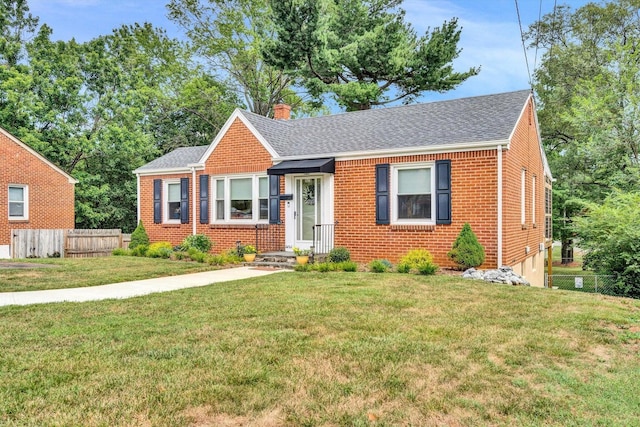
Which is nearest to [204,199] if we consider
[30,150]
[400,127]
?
[400,127]

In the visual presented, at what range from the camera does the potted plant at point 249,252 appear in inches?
555

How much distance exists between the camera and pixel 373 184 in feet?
44.3

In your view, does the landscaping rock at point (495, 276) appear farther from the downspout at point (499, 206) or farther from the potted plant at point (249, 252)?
the potted plant at point (249, 252)

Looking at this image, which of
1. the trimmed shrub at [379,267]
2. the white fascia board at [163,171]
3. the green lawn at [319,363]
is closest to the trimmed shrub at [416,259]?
the trimmed shrub at [379,267]

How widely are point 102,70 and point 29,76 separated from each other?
400 cm

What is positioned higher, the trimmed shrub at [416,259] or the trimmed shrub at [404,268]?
the trimmed shrub at [416,259]

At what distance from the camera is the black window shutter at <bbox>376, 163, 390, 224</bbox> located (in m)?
13.2

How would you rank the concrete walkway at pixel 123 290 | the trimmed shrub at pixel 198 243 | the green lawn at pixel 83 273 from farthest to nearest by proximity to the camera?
1. the trimmed shrub at pixel 198 243
2. the green lawn at pixel 83 273
3. the concrete walkway at pixel 123 290

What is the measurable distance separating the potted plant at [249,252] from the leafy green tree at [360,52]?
534 inches

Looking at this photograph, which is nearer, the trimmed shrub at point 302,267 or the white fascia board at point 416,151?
the white fascia board at point 416,151

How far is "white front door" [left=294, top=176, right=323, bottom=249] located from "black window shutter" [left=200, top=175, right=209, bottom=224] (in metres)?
3.59

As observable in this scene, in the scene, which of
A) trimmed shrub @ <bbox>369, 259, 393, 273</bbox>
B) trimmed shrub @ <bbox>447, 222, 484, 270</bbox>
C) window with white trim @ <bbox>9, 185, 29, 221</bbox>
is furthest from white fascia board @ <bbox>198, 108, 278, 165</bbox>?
window with white trim @ <bbox>9, 185, 29, 221</bbox>

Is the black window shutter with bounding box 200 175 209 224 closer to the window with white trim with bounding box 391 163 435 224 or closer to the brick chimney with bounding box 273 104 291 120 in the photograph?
the brick chimney with bounding box 273 104 291 120

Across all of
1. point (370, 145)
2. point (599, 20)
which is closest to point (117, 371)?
point (370, 145)
